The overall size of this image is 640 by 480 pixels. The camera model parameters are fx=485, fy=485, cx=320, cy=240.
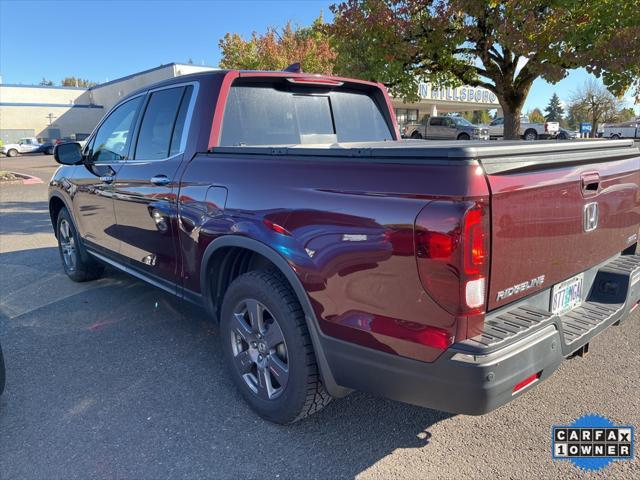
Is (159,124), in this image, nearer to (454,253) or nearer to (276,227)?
(276,227)

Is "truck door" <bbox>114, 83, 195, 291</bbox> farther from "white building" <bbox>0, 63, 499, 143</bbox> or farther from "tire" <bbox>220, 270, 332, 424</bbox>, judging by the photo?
"white building" <bbox>0, 63, 499, 143</bbox>

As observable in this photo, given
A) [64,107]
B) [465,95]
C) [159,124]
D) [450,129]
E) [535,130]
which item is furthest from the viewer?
[64,107]

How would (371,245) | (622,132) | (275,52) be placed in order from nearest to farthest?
(371,245) → (275,52) → (622,132)

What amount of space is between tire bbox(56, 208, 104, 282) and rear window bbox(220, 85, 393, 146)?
2.69 m

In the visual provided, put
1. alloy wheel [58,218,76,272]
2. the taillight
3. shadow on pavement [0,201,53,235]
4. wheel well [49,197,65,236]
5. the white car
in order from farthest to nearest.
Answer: the white car < shadow on pavement [0,201,53,235] < wheel well [49,197,65,236] < alloy wheel [58,218,76,272] < the taillight

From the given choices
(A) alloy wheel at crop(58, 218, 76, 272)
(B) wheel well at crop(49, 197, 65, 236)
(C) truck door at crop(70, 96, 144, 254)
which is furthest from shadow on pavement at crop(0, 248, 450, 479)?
(B) wheel well at crop(49, 197, 65, 236)

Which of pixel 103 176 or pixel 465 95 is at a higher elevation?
pixel 465 95

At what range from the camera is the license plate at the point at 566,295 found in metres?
2.47

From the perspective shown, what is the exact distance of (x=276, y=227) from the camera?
254 cm

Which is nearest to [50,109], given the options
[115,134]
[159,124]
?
[115,134]

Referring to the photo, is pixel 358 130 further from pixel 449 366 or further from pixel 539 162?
pixel 449 366

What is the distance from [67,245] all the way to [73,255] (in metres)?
0.23

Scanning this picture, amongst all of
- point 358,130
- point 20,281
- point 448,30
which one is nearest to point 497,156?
point 358,130

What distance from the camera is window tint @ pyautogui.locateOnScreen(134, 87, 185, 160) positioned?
360 cm
